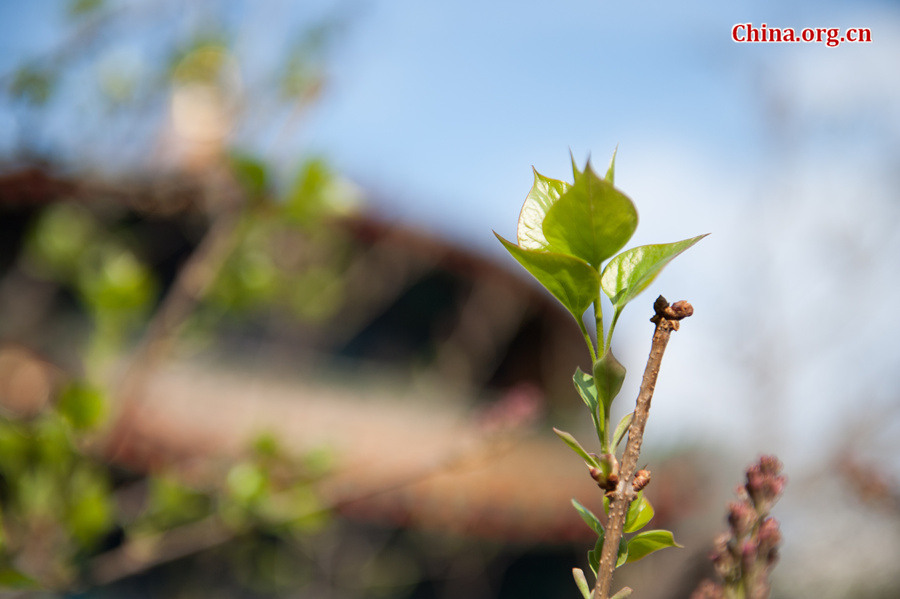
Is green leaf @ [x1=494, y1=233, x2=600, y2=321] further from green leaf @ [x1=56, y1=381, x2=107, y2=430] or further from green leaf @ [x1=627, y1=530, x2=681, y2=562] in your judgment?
green leaf @ [x1=56, y1=381, x2=107, y2=430]

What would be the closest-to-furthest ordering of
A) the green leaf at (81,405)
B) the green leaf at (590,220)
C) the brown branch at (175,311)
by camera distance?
the green leaf at (590,220) → the green leaf at (81,405) → the brown branch at (175,311)

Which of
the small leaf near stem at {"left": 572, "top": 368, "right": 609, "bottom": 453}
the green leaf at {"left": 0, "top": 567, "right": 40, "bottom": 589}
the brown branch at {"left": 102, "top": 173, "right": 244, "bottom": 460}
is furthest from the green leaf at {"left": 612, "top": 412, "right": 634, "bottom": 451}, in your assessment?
the brown branch at {"left": 102, "top": 173, "right": 244, "bottom": 460}

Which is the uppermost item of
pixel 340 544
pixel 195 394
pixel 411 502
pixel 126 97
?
pixel 126 97

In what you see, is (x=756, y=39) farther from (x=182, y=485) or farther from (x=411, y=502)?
(x=411, y=502)

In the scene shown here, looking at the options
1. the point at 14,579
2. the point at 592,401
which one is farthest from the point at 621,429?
the point at 14,579

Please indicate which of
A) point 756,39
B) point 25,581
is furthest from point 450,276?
point 25,581

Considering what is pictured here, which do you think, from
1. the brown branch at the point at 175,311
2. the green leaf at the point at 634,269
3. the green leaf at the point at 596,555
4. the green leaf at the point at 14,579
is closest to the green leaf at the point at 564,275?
the green leaf at the point at 634,269

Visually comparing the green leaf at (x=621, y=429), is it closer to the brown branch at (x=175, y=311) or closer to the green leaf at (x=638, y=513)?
the green leaf at (x=638, y=513)
